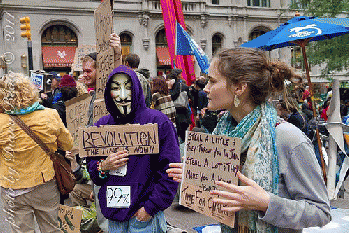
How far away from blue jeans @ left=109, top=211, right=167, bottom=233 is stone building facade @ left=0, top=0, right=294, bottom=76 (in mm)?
21320

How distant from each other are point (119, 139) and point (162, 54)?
25.4 metres

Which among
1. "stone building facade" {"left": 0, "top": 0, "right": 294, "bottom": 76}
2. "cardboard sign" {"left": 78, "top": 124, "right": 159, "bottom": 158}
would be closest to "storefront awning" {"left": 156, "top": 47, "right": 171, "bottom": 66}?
"stone building facade" {"left": 0, "top": 0, "right": 294, "bottom": 76}

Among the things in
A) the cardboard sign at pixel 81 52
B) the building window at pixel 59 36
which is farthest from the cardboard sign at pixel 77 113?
the building window at pixel 59 36

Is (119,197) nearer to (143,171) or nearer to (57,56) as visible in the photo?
(143,171)

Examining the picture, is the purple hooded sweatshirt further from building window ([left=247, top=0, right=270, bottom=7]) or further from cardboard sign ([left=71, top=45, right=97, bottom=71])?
building window ([left=247, top=0, right=270, bottom=7])

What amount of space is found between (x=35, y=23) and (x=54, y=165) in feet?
75.4

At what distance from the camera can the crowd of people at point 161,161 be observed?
1.69 meters

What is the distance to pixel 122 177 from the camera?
9.00 ft

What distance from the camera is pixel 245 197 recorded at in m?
1.60

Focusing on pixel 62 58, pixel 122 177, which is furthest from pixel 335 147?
pixel 62 58

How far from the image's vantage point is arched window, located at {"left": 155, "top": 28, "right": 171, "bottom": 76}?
27531mm

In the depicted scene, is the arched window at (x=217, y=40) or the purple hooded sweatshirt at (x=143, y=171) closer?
the purple hooded sweatshirt at (x=143, y=171)

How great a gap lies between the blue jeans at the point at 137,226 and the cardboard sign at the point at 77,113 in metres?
1.55

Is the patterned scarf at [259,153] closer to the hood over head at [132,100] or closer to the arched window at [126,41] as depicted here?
the hood over head at [132,100]
